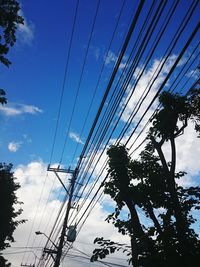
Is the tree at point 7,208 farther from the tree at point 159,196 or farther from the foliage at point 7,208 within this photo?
the tree at point 159,196

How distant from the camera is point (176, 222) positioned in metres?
8.38

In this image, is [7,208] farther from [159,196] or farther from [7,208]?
[159,196]

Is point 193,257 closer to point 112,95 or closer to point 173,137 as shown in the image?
point 173,137

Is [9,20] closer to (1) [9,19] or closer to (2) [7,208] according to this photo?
(1) [9,19]

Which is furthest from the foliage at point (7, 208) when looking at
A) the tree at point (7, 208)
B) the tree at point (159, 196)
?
the tree at point (159, 196)

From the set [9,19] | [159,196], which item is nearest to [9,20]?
[9,19]

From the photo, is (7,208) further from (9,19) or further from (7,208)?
(9,19)

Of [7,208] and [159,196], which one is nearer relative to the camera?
[159,196]

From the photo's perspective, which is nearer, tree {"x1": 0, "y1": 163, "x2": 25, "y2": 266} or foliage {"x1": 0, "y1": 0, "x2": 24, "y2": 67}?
foliage {"x1": 0, "y1": 0, "x2": 24, "y2": 67}

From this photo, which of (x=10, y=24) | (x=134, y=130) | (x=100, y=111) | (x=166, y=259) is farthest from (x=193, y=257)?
(x=10, y=24)

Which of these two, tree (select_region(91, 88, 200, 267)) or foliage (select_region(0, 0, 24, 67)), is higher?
foliage (select_region(0, 0, 24, 67))

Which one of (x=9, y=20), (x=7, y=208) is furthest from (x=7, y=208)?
(x=9, y=20)

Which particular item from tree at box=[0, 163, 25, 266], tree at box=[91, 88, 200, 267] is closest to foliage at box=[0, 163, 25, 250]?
tree at box=[0, 163, 25, 266]

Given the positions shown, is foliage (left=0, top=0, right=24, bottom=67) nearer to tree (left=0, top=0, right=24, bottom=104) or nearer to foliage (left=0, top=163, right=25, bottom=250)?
tree (left=0, top=0, right=24, bottom=104)
